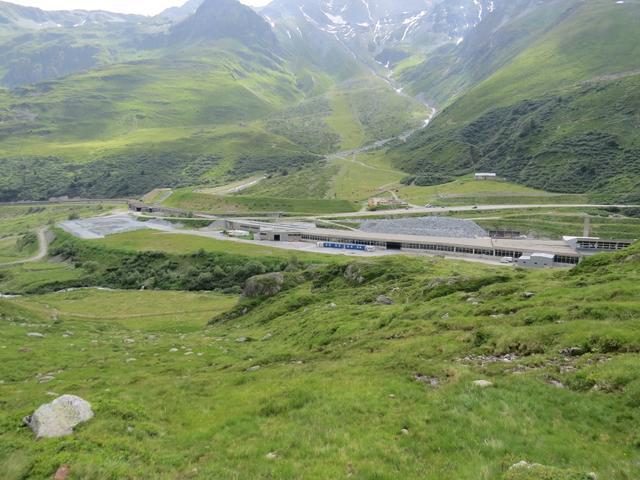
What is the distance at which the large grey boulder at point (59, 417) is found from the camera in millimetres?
12742

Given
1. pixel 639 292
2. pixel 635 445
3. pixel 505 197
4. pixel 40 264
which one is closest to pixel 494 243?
pixel 505 197

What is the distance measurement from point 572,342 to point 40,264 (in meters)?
122

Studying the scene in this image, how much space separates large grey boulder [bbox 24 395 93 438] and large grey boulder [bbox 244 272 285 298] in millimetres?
33544

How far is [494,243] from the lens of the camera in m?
93.1

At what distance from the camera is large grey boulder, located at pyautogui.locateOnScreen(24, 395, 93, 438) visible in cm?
1274

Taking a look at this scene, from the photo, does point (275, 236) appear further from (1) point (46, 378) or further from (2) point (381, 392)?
(2) point (381, 392)

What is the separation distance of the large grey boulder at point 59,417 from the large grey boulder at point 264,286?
1321 inches

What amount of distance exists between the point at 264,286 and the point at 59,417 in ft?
114

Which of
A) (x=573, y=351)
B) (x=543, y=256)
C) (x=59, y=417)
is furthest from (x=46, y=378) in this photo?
(x=543, y=256)

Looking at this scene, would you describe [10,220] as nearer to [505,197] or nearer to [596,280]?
[505,197]

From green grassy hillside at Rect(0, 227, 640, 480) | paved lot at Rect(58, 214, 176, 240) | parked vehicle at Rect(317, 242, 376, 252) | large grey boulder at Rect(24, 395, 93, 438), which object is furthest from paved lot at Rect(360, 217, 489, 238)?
large grey boulder at Rect(24, 395, 93, 438)

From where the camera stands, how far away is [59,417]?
13.3m

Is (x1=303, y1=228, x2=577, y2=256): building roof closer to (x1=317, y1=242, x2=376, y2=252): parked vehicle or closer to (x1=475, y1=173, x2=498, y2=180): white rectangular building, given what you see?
(x1=317, y1=242, x2=376, y2=252): parked vehicle

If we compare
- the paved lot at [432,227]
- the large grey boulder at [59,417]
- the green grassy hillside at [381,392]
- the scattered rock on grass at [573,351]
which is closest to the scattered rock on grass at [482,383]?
the green grassy hillside at [381,392]
